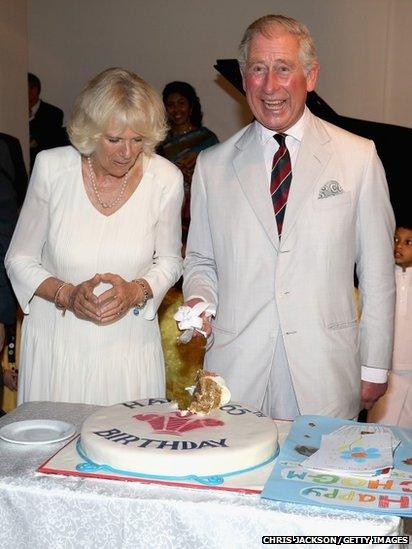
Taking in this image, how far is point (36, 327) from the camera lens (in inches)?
114

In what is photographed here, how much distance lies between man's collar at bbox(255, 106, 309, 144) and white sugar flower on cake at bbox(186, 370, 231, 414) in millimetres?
905

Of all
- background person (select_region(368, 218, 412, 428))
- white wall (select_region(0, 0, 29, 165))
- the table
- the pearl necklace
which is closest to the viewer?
the table

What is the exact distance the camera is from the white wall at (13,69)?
570cm

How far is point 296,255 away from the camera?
2.63 metres

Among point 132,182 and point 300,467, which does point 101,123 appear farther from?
point 300,467

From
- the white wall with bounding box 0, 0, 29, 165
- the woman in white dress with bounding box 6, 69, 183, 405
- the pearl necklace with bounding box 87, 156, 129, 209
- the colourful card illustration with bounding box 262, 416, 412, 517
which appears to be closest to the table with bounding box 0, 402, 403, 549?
the colourful card illustration with bounding box 262, 416, 412, 517

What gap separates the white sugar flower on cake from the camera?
6.89ft

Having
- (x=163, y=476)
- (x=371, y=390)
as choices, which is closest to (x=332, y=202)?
(x=371, y=390)

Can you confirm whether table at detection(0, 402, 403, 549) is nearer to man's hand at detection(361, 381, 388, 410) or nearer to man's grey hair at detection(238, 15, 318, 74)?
man's hand at detection(361, 381, 388, 410)

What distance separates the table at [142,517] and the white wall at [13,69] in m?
4.23

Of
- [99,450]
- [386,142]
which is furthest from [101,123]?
[386,142]

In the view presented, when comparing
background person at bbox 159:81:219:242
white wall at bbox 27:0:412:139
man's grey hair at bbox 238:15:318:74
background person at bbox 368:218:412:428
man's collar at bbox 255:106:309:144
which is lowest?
background person at bbox 368:218:412:428

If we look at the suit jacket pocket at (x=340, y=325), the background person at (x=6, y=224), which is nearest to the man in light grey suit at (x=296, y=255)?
the suit jacket pocket at (x=340, y=325)

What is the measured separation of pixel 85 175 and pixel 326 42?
5597 mm
